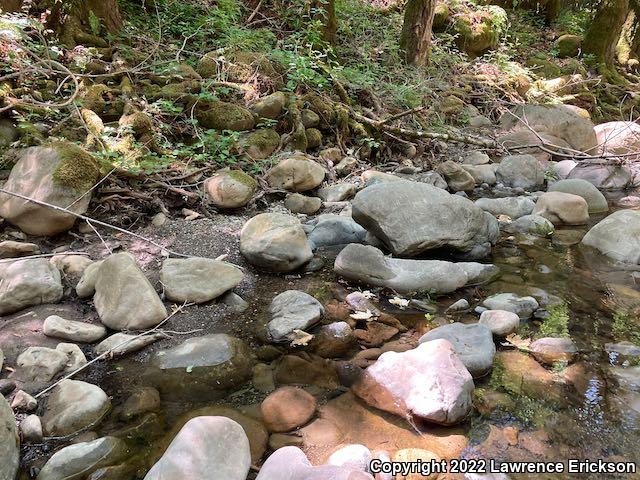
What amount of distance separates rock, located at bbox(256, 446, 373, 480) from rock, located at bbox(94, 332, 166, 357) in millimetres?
1222

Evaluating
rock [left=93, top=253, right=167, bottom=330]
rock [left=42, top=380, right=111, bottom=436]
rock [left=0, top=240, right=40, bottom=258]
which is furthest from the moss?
rock [left=42, top=380, right=111, bottom=436]

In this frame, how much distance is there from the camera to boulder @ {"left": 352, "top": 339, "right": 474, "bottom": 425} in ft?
7.84

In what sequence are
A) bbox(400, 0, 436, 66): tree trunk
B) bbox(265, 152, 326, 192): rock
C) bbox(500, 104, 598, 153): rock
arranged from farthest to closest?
bbox(400, 0, 436, 66): tree trunk
bbox(500, 104, 598, 153): rock
bbox(265, 152, 326, 192): rock

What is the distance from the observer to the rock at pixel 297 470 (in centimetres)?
188

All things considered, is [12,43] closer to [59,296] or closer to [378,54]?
[59,296]

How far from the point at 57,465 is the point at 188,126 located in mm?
3868

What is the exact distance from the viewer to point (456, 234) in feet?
13.4

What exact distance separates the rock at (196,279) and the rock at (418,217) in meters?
1.33

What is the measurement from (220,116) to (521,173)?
4082 mm

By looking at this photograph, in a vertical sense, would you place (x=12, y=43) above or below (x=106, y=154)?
above

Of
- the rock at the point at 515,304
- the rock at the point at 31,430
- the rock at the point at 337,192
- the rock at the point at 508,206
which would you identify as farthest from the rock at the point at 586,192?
the rock at the point at 31,430

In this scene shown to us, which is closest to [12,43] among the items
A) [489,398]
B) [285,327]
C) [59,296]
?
[59,296]

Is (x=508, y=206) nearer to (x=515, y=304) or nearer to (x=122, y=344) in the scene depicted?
(x=515, y=304)

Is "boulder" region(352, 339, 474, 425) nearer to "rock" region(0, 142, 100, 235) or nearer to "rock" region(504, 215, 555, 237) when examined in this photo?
"rock" region(0, 142, 100, 235)
